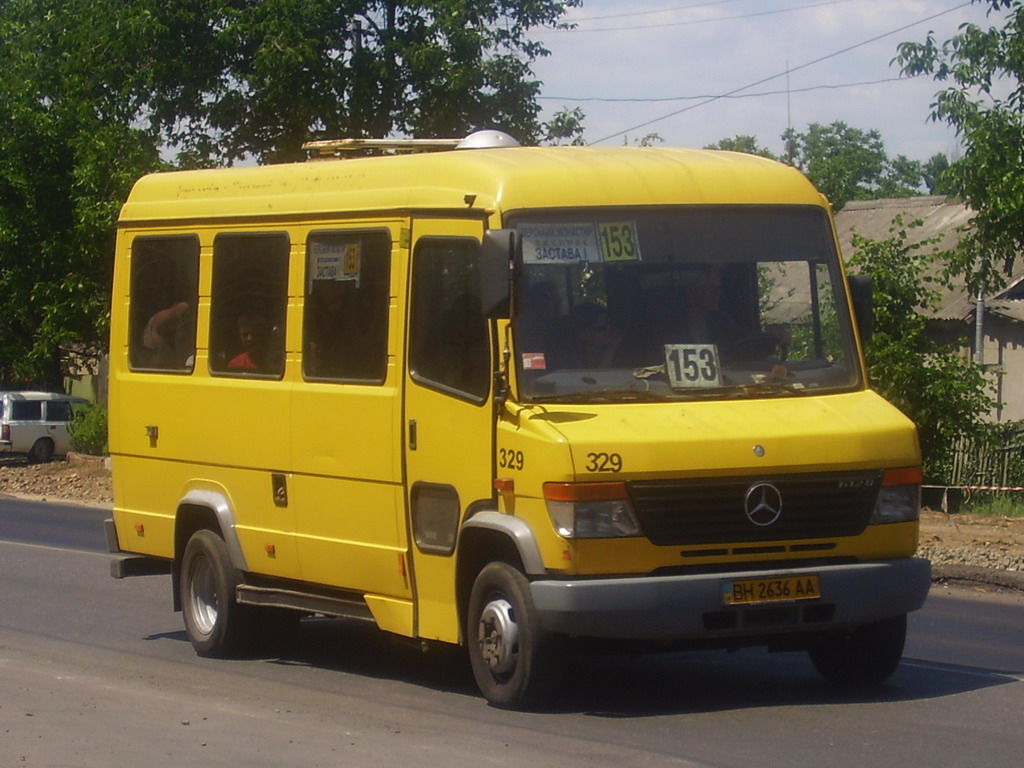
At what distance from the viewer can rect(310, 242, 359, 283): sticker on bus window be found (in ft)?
31.0

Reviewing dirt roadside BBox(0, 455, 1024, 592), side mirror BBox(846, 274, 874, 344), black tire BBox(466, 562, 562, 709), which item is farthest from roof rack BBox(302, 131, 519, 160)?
dirt roadside BBox(0, 455, 1024, 592)

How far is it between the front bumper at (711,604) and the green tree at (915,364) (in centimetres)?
1299

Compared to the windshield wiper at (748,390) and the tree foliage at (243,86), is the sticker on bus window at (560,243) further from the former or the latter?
the tree foliage at (243,86)

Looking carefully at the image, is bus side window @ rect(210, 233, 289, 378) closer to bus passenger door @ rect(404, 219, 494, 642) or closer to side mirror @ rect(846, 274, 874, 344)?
bus passenger door @ rect(404, 219, 494, 642)

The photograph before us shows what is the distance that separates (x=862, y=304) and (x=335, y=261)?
2.87 metres

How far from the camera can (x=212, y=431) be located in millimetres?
10523

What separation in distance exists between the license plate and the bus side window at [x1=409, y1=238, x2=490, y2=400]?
1.51 metres

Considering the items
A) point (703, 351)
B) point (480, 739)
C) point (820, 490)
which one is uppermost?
point (703, 351)

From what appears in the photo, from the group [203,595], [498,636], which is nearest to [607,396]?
[498,636]

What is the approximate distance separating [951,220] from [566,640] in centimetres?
3327

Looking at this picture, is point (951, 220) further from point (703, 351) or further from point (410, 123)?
point (703, 351)

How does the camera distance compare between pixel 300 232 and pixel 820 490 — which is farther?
pixel 300 232

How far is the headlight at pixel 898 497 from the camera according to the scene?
8.34 metres

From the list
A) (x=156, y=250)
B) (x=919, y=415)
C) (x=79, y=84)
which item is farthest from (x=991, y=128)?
(x=79, y=84)
